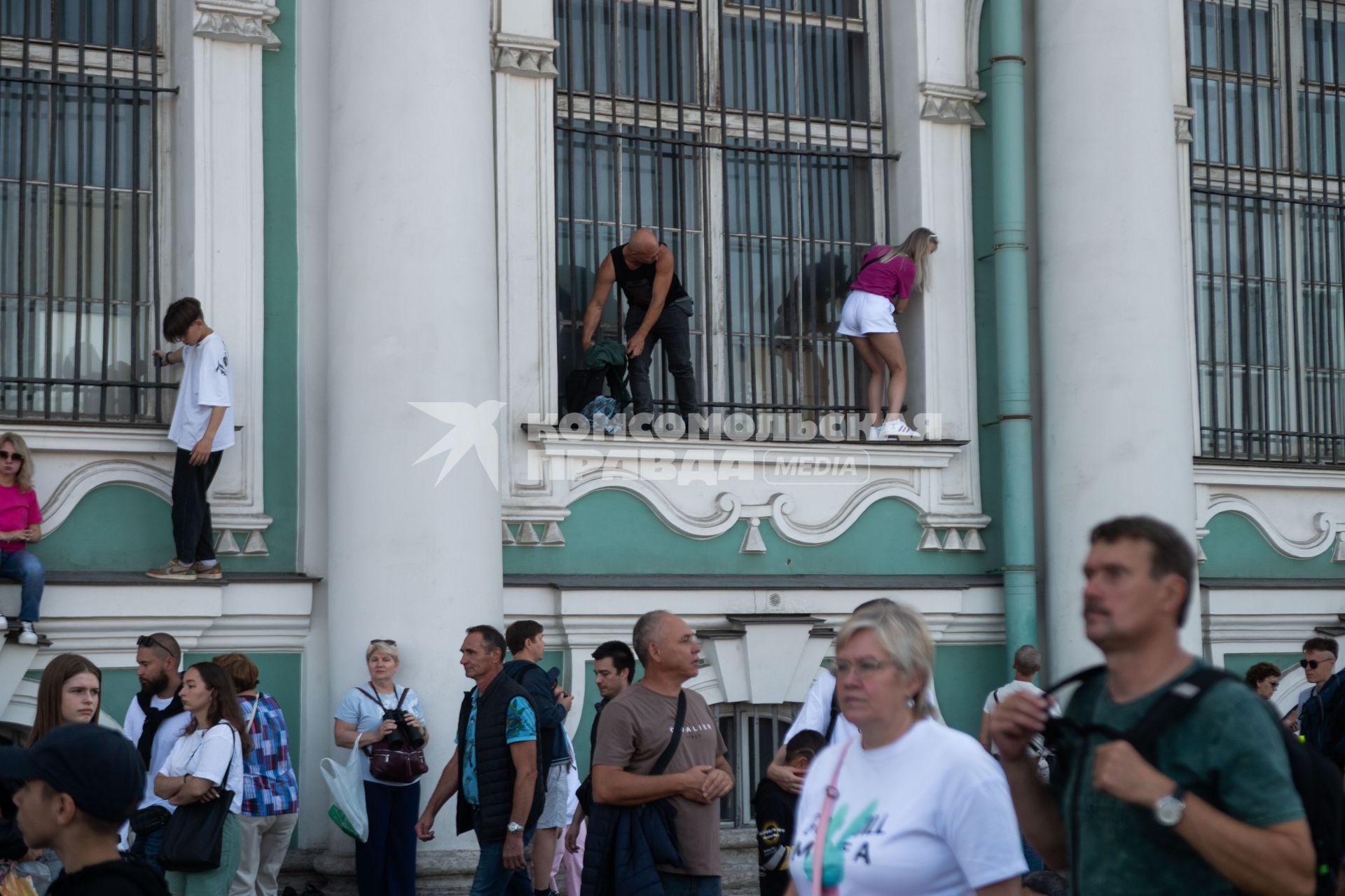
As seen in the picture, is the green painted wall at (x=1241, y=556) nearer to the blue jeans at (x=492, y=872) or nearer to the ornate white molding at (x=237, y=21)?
the blue jeans at (x=492, y=872)

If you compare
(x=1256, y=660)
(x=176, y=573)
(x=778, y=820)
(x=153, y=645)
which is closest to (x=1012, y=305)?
(x=1256, y=660)

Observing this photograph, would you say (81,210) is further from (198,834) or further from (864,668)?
(864,668)

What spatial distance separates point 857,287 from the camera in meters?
11.0

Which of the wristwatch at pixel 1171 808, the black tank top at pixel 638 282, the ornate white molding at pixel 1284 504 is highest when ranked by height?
the black tank top at pixel 638 282

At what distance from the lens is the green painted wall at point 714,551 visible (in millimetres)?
9984

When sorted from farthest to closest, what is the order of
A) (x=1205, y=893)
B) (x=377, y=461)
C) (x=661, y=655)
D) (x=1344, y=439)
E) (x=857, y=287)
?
(x=1344, y=439)
(x=857, y=287)
(x=377, y=461)
(x=661, y=655)
(x=1205, y=893)

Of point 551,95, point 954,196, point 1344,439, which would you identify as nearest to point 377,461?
point 551,95

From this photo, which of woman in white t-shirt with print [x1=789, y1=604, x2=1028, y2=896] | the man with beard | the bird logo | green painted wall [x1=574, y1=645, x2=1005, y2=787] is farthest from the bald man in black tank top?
woman in white t-shirt with print [x1=789, y1=604, x2=1028, y2=896]

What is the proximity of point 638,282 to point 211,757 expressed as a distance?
Result: 475cm

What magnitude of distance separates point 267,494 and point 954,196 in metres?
4.79

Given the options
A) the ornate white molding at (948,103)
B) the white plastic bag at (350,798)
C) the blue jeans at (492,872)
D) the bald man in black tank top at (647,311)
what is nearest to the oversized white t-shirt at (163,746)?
the white plastic bag at (350,798)

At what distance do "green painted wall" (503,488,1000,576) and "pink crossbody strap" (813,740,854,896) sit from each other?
627 cm

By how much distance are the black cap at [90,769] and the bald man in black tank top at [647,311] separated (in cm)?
716

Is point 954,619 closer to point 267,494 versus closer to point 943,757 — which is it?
point 267,494
